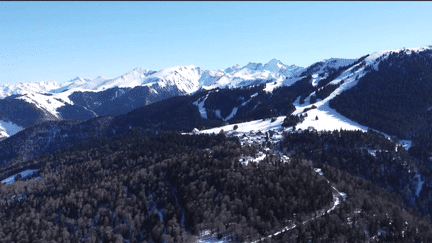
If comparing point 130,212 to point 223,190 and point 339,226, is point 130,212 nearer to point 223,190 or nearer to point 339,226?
point 223,190

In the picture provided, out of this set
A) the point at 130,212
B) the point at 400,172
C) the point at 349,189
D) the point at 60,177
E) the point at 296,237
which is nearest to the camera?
the point at 296,237

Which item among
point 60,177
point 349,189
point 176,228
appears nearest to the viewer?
point 176,228

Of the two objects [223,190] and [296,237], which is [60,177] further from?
[296,237]

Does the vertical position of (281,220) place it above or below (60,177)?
below

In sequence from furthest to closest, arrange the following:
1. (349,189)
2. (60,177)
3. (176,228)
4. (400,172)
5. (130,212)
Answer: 1. (60,177)
2. (400,172)
3. (349,189)
4. (130,212)
5. (176,228)

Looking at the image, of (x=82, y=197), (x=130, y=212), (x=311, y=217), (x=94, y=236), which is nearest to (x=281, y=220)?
(x=311, y=217)

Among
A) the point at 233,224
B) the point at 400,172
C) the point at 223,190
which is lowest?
the point at 400,172

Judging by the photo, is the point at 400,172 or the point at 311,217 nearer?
the point at 311,217

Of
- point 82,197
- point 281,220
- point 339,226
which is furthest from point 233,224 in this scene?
point 82,197

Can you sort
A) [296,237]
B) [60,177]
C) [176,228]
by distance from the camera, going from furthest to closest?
[60,177] → [176,228] → [296,237]
